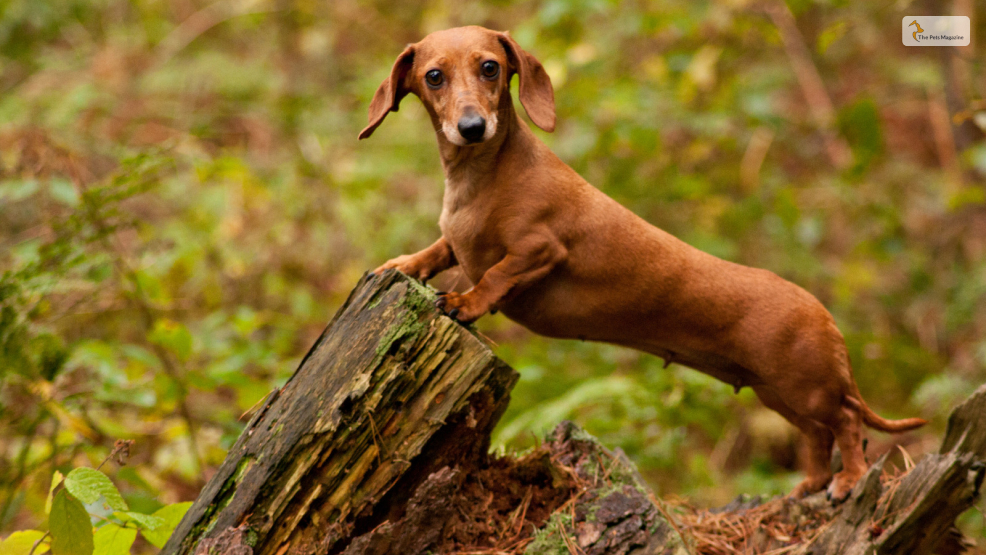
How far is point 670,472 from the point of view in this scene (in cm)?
635

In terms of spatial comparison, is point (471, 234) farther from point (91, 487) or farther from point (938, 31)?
point (938, 31)

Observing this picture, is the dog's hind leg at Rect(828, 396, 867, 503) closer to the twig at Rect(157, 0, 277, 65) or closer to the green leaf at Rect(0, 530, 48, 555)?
the green leaf at Rect(0, 530, 48, 555)

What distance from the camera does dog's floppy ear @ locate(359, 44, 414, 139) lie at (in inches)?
119

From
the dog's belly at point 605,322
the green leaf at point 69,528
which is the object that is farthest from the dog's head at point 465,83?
the green leaf at point 69,528

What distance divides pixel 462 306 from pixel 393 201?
6517mm

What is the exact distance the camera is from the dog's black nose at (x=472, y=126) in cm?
269

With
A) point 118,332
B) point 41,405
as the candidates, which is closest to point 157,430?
point 41,405

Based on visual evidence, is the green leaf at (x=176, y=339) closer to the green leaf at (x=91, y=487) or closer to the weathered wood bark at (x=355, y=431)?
the weathered wood bark at (x=355, y=431)

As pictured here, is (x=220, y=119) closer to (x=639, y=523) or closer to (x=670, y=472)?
(x=670, y=472)

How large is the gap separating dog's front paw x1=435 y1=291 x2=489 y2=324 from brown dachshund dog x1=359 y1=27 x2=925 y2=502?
0.33ft

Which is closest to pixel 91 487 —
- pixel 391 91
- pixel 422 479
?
pixel 422 479

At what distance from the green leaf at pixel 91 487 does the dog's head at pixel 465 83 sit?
5.13ft

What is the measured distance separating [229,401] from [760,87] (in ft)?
20.4

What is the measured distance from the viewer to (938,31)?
5.34 meters
